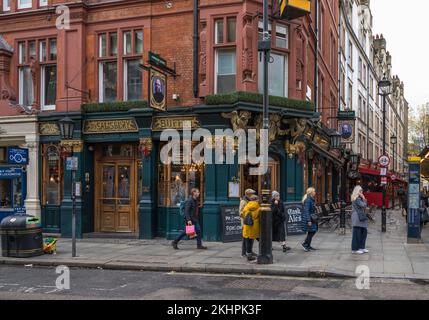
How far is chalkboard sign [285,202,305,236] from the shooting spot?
1697cm

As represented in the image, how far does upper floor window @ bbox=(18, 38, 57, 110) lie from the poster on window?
491 cm

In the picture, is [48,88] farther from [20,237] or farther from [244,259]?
[244,259]

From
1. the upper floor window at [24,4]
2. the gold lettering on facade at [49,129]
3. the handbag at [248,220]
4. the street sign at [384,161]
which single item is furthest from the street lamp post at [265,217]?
the upper floor window at [24,4]

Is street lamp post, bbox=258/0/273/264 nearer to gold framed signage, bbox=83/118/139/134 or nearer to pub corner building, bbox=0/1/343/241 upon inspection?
pub corner building, bbox=0/1/343/241

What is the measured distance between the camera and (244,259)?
1279 cm

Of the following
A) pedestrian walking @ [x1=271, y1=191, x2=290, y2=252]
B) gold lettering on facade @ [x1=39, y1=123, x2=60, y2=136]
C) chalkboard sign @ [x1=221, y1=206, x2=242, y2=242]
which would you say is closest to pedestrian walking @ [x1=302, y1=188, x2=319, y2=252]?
pedestrian walking @ [x1=271, y1=191, x2=290, y2=252]

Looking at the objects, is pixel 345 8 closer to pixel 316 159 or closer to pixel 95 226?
pixel 316 159

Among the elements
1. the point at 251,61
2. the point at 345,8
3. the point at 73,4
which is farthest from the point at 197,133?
the point at 345,8

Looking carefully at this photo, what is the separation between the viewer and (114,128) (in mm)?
17688

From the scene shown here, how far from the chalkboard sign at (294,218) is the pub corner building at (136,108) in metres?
0.48

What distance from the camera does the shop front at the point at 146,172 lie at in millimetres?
16188

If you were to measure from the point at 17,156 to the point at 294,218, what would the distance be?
970 centimetres

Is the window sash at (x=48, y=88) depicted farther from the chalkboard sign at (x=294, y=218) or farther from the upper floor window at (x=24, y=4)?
the chalkboard sign at (x=294, y=218)
